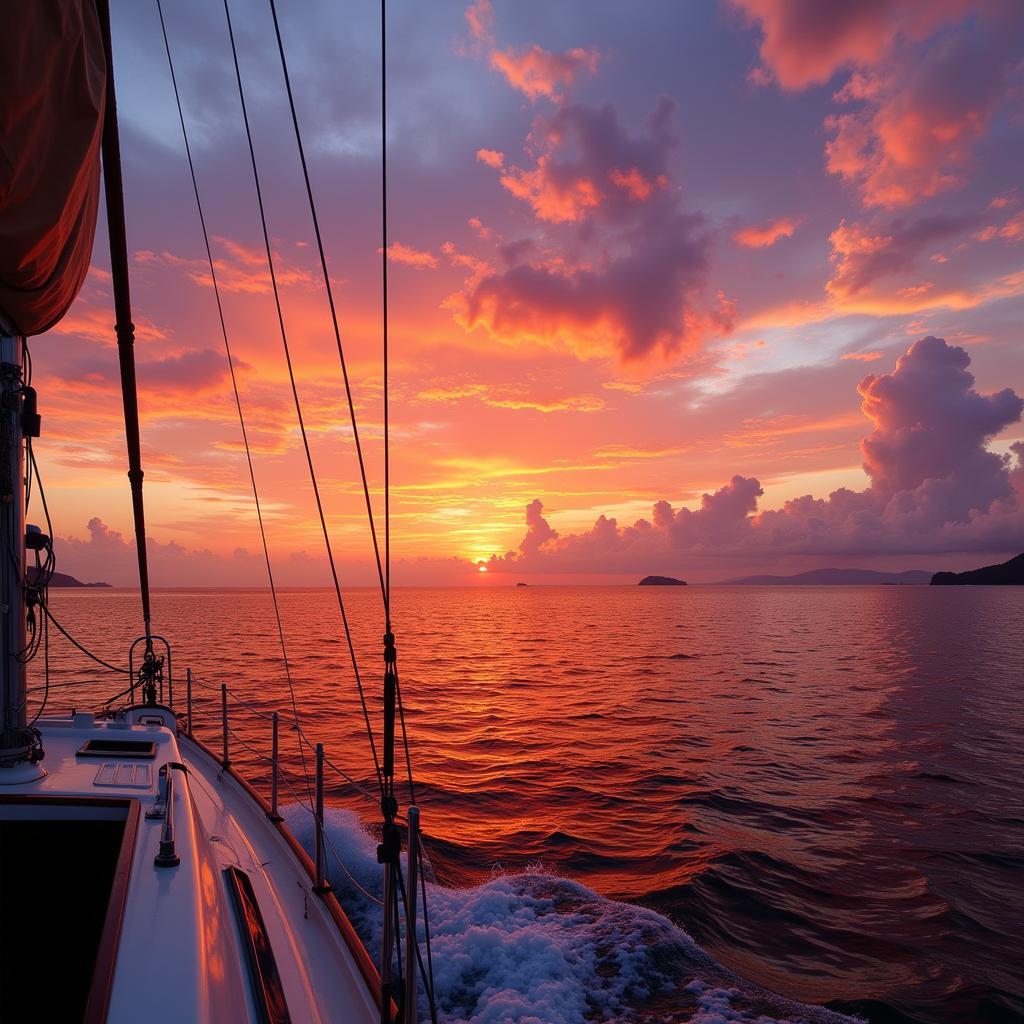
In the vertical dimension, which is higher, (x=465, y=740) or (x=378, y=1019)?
(x=378, y=1019)

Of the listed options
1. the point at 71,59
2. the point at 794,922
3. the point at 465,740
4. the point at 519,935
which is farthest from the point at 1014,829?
the point at 71,59

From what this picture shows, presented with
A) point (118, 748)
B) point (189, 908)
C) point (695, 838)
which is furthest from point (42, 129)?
point (695, 838)

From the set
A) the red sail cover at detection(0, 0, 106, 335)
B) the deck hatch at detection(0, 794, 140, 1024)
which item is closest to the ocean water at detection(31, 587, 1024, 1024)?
the deck hatch at detection(0, 794, 140, 1024)

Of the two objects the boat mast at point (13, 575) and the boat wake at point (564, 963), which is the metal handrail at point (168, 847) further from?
the boat wake at point (564, 963)

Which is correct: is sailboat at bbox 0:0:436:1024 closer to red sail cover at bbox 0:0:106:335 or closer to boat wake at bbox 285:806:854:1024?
red sail cover at bbox 0:0:106:335

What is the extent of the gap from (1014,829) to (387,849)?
42.5 feet

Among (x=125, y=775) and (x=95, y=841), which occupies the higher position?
(x=125, y=775)

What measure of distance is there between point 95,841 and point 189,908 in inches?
59.3

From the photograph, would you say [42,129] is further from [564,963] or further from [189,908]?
[564,963]

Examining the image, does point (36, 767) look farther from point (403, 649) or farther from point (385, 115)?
point (403, 649)

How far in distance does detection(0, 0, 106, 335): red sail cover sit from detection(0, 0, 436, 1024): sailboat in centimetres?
1

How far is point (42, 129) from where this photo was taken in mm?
3594

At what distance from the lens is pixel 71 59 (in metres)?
3.68

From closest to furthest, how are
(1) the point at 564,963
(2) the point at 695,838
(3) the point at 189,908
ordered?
(3) the point at 189,908, (1) the point at 564,963, (2) the point at 695,838
